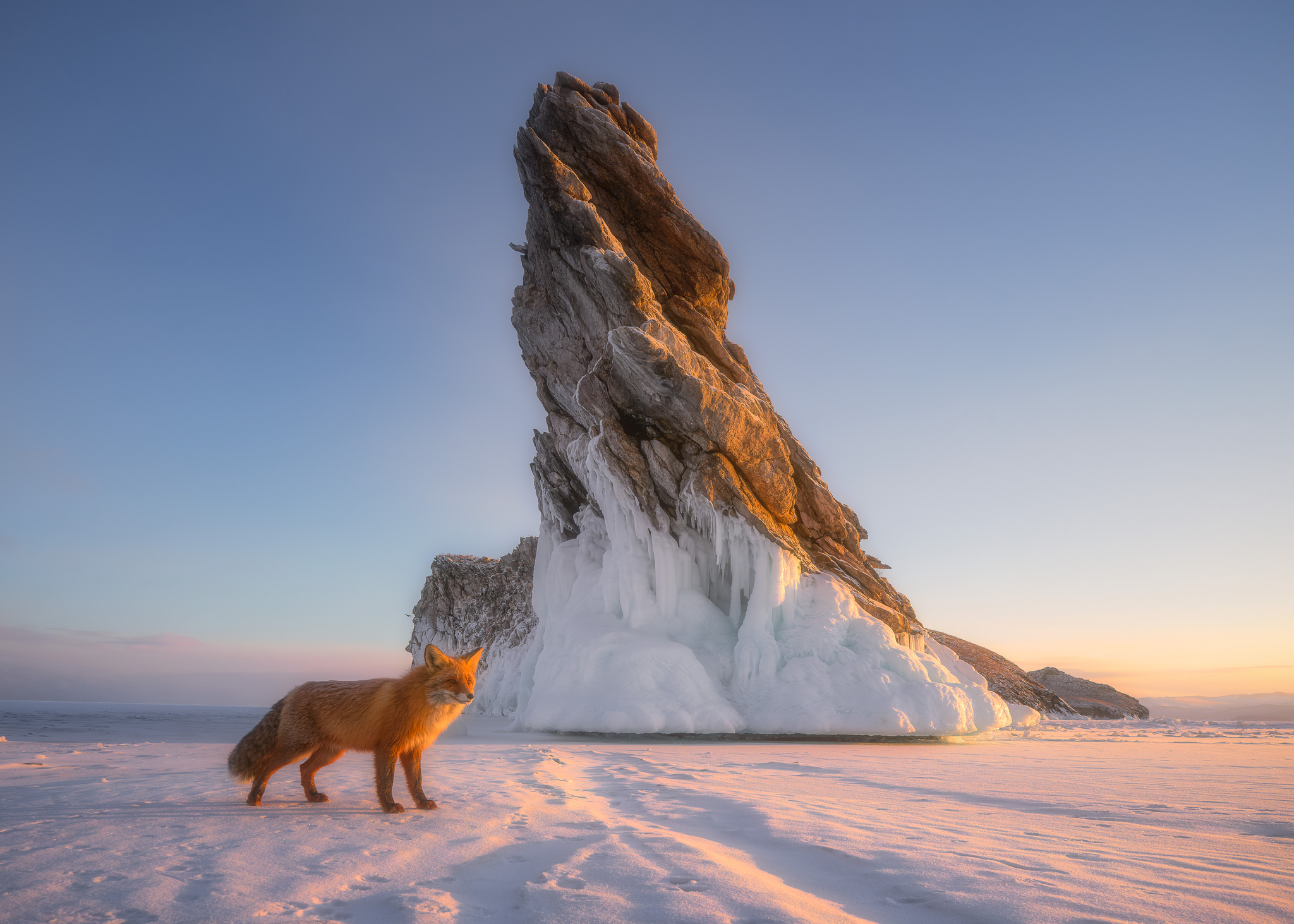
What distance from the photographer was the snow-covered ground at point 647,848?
7.32ft

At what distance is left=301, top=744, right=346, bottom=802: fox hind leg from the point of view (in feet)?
13.6

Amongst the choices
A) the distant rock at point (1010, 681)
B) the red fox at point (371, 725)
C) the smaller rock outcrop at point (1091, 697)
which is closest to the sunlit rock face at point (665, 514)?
the red fox at point (371, 725)

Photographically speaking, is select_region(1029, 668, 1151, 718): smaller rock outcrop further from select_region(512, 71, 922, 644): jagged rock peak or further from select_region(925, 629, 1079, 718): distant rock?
select_region(512, 71, 922, 644): jagged rock peak

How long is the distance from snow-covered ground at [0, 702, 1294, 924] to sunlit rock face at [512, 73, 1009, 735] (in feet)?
24.5

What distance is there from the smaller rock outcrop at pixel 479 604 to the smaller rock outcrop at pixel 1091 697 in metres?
32.3

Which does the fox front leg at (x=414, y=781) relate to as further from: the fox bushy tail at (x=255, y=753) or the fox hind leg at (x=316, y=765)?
the fox bushy tail at (x=255, y=753)

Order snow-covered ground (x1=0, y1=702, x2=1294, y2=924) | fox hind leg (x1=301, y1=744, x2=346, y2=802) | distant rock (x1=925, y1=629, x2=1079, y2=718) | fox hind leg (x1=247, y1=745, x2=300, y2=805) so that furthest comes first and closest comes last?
distant rock (x1=925, y1=629, x2=1079, y2=718) < fox hind leg (x1=301, y1=744, x2=346, y2=802) < fox hind leg (x1=247, y1=745, x2=300, y2=805) < snow-covered ground (x1=0, y1=702, x2=1294, y2=924)

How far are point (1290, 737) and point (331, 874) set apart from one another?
20.5 meters

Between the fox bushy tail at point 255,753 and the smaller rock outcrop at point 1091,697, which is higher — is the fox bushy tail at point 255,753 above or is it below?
above

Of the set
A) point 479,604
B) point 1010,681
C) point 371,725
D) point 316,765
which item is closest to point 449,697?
point 371,725

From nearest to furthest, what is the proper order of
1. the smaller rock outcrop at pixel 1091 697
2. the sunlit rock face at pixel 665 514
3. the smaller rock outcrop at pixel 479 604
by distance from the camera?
the sunlit rock face at pixel 665 514, the smaller rock outcrop at pixel 479 604, the smaller rock outcrop at pixel 1091 697

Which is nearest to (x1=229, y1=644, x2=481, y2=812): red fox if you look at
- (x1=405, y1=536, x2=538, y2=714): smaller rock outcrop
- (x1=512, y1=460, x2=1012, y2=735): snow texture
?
(x1=512, y1=460, x2=1012, y2=735): snow texture

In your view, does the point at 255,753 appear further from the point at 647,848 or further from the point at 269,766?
the point at 647,848

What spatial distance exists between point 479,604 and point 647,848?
1278 inches
